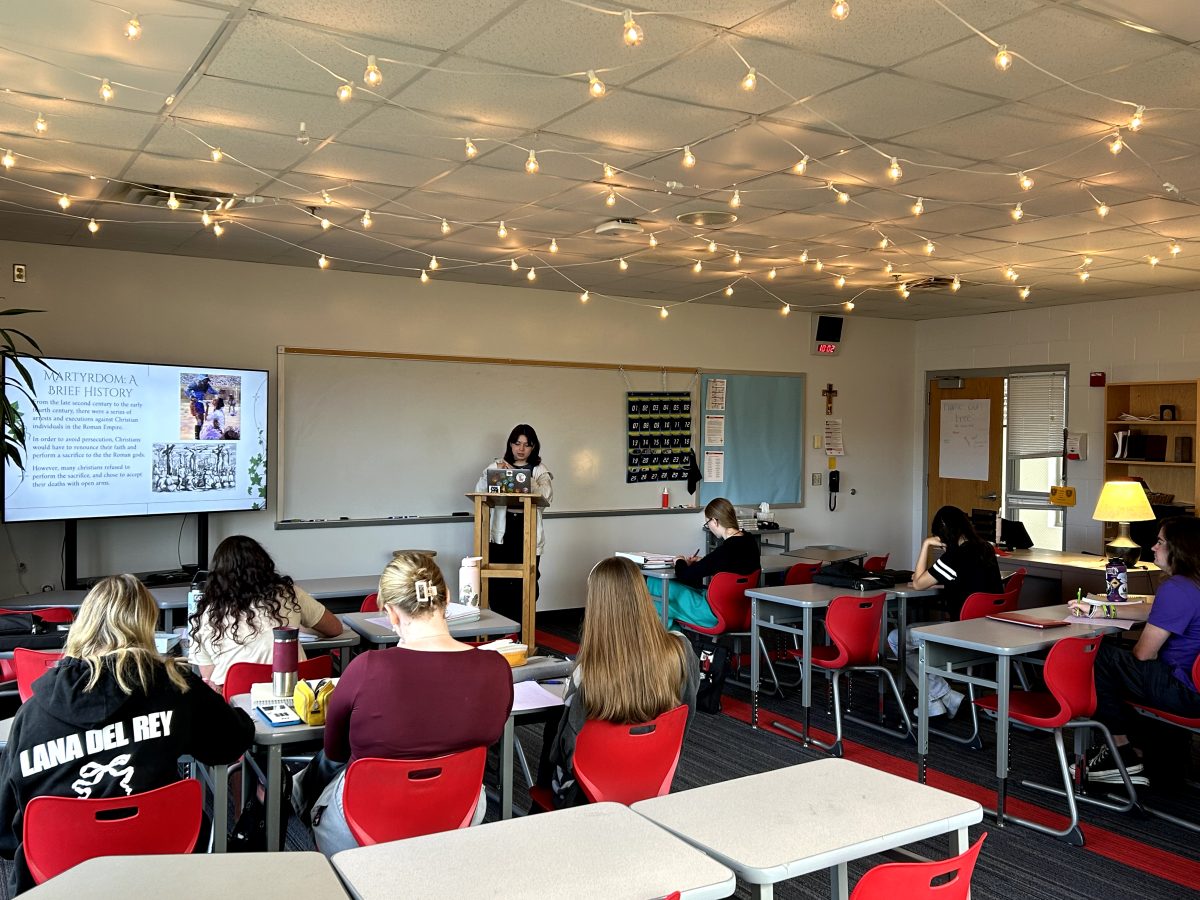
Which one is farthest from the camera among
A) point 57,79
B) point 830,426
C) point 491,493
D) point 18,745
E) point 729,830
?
point 830,426

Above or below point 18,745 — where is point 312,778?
below

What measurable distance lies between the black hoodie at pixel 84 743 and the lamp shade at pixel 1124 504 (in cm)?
615

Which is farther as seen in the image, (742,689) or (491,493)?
(491,493)

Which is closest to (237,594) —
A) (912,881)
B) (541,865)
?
(541,865)

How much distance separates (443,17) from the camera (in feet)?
9.83

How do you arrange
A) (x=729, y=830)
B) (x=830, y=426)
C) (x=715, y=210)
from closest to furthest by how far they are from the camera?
(x=729, y=830) → (x=715, y=210) → (x=830, y=426)

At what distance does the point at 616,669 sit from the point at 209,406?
449 centimetres

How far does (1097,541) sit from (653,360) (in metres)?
4.06

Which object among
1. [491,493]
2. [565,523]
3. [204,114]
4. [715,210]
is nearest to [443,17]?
[204,114]

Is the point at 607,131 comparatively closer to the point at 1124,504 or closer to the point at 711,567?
the point at 711,567

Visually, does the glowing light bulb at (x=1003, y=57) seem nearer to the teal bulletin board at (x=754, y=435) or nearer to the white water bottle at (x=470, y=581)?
the white water bottle at (x=470, y=581)

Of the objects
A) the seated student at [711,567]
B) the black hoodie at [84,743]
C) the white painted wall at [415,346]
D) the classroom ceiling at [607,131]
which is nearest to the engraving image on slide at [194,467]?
the white painted wall at [415,346]

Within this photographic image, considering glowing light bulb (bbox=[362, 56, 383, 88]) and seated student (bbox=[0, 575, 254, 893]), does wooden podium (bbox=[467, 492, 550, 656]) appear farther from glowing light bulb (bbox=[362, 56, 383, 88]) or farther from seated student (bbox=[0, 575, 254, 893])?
seated student (bbox=[0, 575, 254, 893])

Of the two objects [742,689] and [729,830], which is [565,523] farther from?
[729,830]
